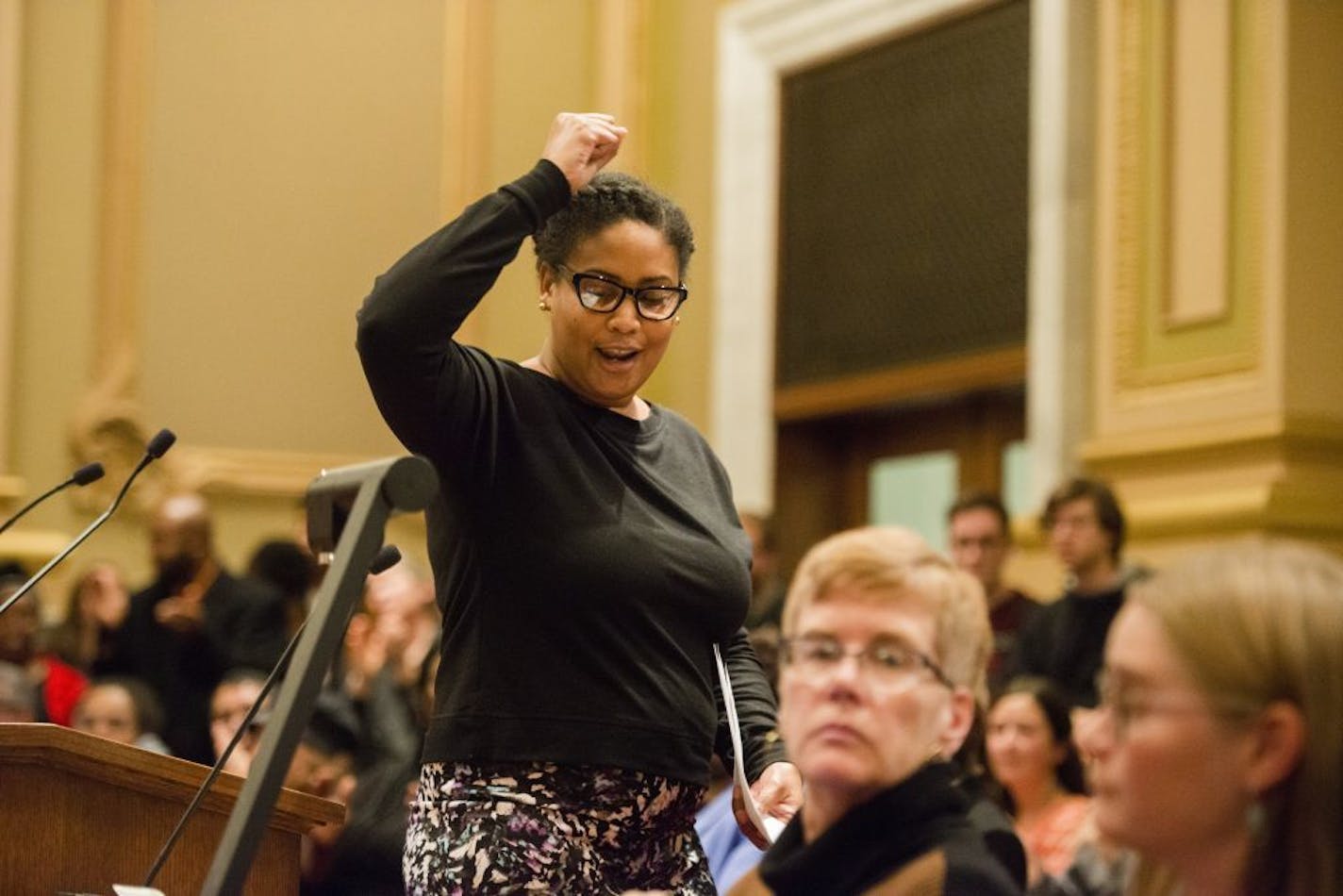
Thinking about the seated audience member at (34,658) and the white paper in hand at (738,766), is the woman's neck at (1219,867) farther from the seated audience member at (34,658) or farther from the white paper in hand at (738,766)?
the seated audience member at (34,658)

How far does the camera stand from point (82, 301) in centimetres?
814

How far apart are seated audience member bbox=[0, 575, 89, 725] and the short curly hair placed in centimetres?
383

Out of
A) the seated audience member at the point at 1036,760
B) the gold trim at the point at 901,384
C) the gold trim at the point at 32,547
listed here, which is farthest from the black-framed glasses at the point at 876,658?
the gold trim at the point at 32,547

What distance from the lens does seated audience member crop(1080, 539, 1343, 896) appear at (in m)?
1.43

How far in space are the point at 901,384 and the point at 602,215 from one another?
5453 mm

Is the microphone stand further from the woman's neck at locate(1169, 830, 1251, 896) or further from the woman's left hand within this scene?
the woman's left hand

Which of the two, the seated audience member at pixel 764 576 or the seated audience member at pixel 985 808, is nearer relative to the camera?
the seated audience member at pixel 985 808

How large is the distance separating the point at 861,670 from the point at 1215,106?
4.81 m

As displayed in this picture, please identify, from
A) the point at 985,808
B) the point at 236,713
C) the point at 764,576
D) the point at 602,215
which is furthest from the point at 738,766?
the point at 764,576

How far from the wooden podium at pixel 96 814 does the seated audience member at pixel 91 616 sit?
4198 mm

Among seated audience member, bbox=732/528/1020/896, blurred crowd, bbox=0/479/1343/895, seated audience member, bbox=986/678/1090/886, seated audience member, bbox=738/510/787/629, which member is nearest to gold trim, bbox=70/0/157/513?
blurred crowd, bbox=0/479/1343/895

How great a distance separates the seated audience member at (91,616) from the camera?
6570mm

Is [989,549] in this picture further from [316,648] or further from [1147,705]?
[1147,705]

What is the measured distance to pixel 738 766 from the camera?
250 centimetres
